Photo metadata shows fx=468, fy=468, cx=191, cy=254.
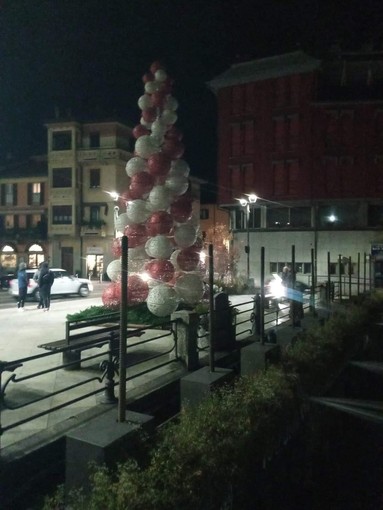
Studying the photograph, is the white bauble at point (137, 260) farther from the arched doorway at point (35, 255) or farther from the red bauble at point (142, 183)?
the arched doorway at point (35, 255)

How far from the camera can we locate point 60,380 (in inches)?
296

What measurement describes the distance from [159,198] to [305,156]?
29595 millimetres

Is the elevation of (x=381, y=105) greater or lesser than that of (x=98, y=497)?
greater

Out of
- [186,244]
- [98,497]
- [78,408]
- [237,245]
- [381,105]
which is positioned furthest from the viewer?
[237,245]

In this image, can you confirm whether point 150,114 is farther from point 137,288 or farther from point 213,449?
point 213,449

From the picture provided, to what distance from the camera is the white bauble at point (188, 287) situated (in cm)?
1127

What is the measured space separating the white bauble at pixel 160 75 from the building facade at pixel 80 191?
33.5 m

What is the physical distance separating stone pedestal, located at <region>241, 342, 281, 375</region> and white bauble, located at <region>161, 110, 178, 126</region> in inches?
281

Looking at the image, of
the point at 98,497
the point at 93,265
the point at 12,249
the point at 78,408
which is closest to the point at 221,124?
the point at 93,265

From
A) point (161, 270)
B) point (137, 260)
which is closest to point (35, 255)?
point (137, 260)

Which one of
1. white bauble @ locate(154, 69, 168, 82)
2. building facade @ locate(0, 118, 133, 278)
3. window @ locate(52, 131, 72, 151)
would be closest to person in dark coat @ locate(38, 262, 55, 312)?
white bauble @ locate(154, 69, 168, 82)

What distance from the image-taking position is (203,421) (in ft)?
14.6

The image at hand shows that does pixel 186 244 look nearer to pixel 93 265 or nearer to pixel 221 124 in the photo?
pixel 221 124

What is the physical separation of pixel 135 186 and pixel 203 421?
8239 millimetres
